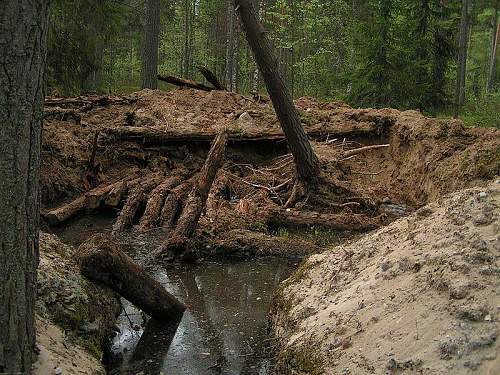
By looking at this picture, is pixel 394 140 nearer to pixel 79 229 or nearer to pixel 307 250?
pixel 307 250

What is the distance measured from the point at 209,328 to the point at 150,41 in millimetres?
13101

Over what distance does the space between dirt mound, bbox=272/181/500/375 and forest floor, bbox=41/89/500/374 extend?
303cm

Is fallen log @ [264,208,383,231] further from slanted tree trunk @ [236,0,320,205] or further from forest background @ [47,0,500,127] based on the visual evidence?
forest background @ [47,0,500,127]

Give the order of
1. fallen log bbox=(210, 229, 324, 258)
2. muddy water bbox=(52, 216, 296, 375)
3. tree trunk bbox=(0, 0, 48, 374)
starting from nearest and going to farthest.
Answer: tree trunk bbox=(0, 0, 48, 374) < muddy water bbox=(52, 216, 296, 375) < fallen log bbox=(210, 229, 324, 258)

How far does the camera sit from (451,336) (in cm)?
351

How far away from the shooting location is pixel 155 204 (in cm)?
995

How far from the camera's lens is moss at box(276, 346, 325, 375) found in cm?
407

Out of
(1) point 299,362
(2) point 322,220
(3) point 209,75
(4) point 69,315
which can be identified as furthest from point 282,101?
(3) point 209,75

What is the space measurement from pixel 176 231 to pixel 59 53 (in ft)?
16.9

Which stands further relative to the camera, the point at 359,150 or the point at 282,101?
the point at 359,150

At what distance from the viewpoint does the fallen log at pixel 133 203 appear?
953 centimetres

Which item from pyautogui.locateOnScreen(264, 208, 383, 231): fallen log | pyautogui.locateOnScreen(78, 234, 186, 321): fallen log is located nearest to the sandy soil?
pyautogui.locateOnScreen(78, 234, 186, 321): fallen log

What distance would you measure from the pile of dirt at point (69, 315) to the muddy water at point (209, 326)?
0.34 meters

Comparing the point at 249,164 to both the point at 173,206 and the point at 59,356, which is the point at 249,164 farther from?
the point at 59,356
